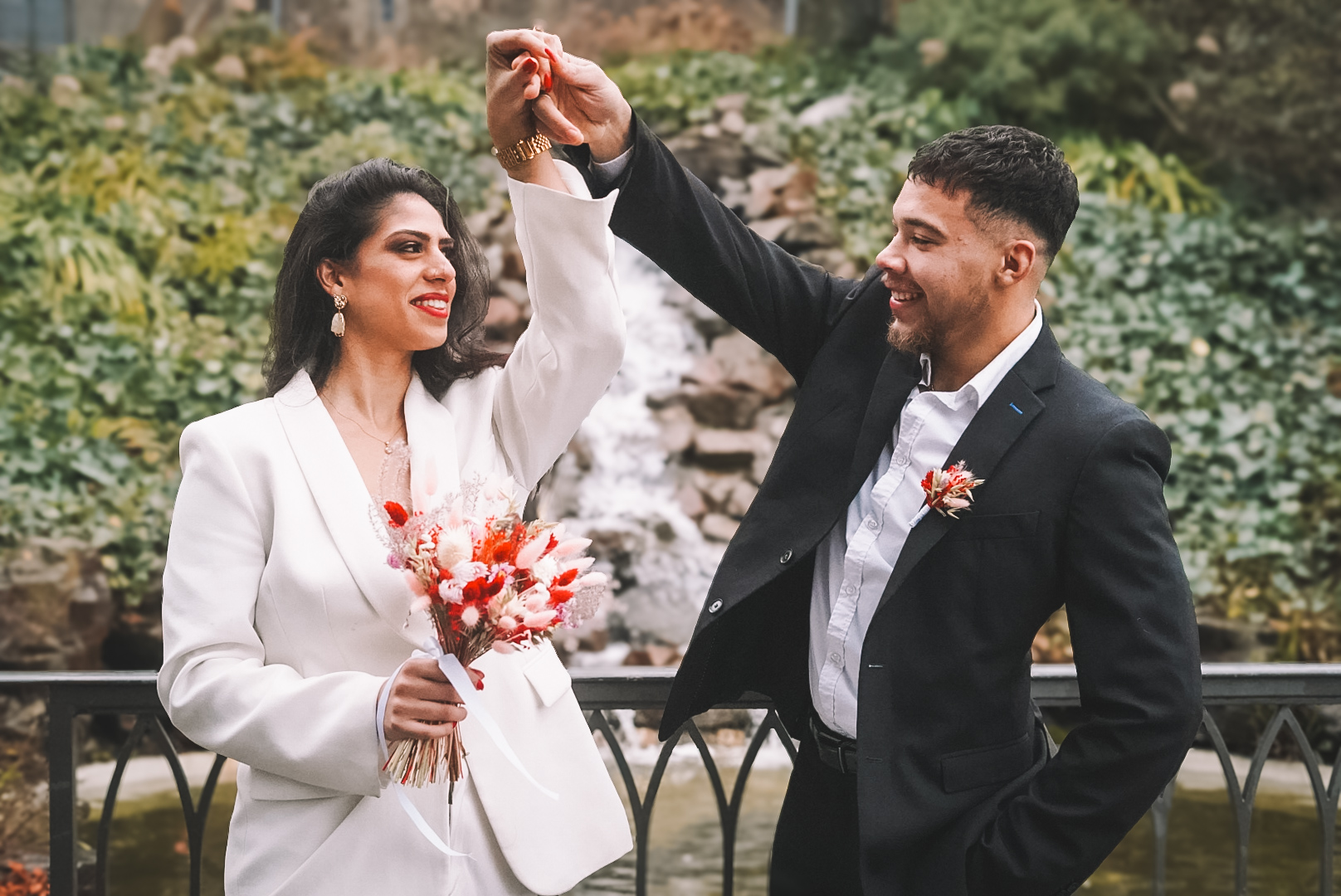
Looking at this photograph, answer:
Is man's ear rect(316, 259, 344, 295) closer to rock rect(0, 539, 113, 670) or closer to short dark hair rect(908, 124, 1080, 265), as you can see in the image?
short dark hair rect(908, 124, 1080, 265)

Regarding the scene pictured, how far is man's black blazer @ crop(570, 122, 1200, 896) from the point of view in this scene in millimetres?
1906

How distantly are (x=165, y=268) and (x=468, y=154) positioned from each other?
2173mm

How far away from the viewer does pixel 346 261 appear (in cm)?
220

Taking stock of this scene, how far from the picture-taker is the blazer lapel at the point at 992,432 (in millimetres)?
1987

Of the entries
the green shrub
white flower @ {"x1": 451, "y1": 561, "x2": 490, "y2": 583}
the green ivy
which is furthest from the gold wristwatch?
the green ivy

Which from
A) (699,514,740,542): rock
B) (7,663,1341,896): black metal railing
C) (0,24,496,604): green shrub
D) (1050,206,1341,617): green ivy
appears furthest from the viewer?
(699,514,740,542): rock

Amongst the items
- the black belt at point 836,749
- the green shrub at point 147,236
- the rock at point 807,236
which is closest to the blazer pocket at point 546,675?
the black belt at point 836,749

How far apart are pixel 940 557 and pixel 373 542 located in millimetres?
976

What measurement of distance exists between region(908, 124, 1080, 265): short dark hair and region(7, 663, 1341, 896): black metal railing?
1107 millimetres

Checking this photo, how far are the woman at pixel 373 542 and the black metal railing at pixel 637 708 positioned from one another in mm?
475

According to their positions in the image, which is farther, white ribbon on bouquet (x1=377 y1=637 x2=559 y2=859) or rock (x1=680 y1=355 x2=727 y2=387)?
rock (x1=680 y1=355 x2=727 y2=387)

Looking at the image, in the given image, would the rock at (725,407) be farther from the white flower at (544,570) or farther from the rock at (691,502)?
the white flower at (544,570)

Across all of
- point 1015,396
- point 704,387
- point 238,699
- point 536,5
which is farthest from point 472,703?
point 536,5

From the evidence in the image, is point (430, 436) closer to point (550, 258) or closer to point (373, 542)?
point (373, 542)
